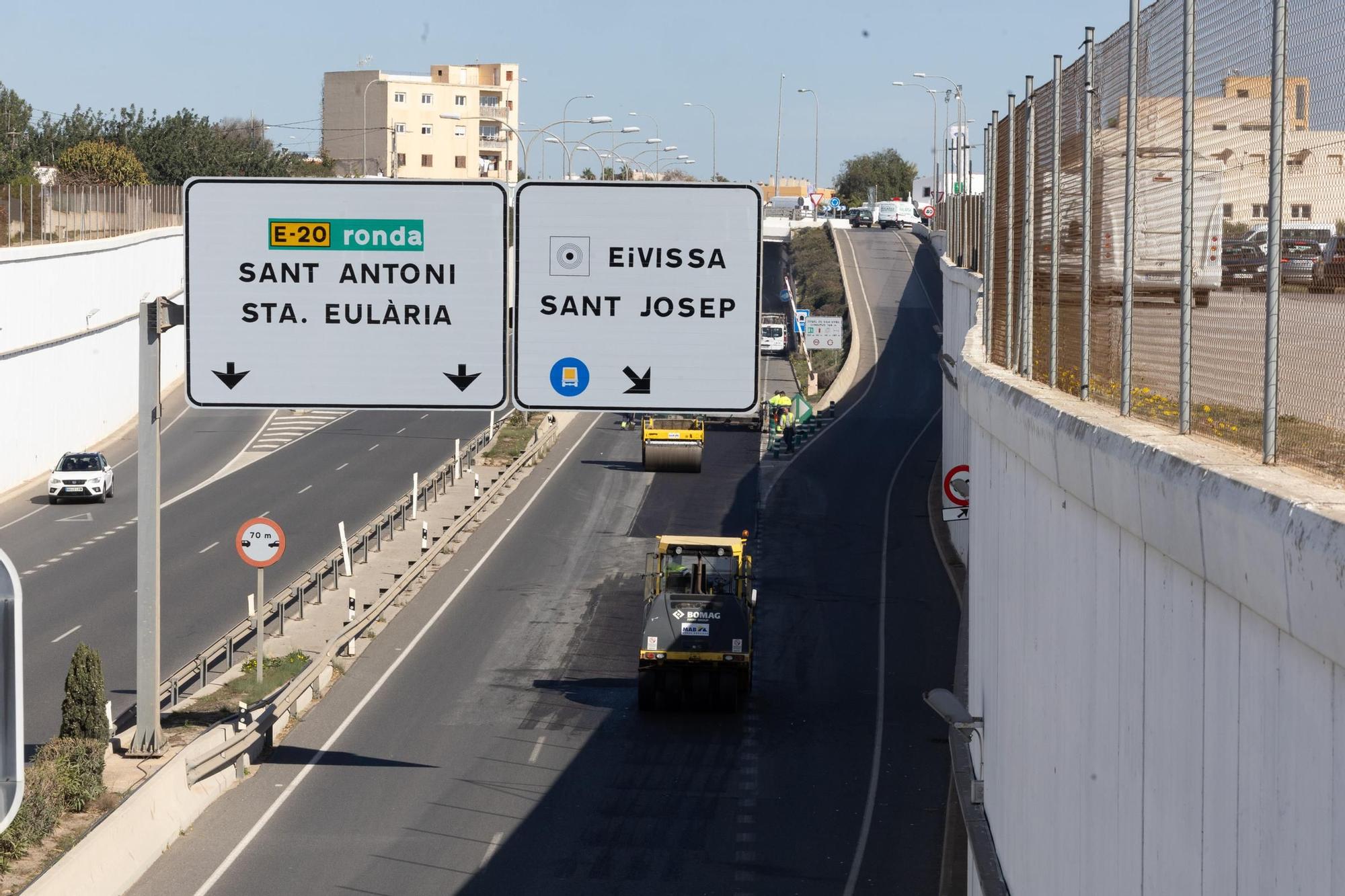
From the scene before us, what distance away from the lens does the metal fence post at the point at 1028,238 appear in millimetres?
11578

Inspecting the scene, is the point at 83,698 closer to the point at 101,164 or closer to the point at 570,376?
the point at 570,376

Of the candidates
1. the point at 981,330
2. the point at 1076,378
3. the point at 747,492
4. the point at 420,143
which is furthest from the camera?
the point at 420,143

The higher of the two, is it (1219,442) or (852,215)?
(852,215)

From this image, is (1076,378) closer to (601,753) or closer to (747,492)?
(601,753)

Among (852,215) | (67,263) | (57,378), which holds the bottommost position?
(57,378)

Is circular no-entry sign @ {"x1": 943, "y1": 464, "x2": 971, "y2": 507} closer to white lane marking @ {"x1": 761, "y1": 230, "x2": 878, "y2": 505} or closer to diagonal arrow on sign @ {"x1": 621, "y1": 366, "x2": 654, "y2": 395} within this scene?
diagonal arrow on sign @ {"x1": 621, "y1": 366, "x2": 654, "y2": 395}

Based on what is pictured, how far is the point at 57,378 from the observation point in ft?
171

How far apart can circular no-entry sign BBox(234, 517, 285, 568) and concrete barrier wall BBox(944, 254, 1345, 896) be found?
17.1 meters

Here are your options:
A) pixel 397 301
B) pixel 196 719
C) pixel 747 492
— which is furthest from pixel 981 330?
pixel 747 492

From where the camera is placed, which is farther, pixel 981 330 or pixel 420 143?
pixel 420 143

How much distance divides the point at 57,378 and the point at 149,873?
37.9 metres

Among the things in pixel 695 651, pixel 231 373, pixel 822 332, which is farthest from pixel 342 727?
pixel 822 332

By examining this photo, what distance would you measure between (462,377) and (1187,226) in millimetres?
6875

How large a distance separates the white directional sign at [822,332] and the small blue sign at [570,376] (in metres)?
65.2
